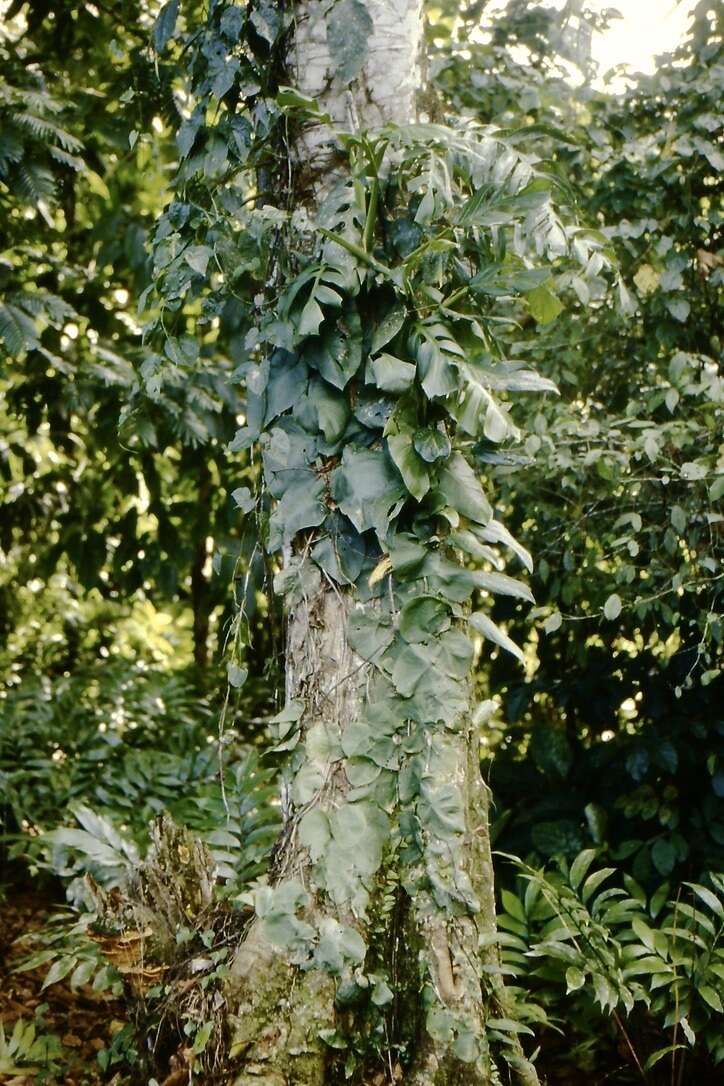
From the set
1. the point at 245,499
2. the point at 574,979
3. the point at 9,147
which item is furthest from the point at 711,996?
the point at 9,147

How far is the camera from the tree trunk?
159 cm

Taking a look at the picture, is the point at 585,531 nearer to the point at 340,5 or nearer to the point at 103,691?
the point at 340,5

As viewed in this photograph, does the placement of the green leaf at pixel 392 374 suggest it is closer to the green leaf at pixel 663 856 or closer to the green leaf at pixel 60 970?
the green leaf at pixel 60 970

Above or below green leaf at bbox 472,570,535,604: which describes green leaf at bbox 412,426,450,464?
above

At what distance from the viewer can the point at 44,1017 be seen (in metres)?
2.42

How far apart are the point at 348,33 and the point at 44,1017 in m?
2.48

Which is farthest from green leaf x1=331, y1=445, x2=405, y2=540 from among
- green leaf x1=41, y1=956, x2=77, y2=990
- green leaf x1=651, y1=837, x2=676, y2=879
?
green leaf x1=651, y1=837, x2=676, y2=879

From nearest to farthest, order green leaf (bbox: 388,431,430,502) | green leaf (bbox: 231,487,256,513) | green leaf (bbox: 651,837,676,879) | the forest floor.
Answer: green leaf (bbox: 388,431,430,502), green leaf (bbox: 231,487,256,513), the forest floor, green leaf (bbox: 651,837,676,879)

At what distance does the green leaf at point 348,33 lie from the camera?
1.68 metres

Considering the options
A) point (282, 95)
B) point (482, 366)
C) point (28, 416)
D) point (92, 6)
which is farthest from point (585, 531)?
point (92, 6)

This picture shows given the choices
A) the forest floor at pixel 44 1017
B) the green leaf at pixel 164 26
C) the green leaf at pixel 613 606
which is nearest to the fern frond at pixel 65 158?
the green leaf at pixel 164 26

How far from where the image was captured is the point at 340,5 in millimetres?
1681

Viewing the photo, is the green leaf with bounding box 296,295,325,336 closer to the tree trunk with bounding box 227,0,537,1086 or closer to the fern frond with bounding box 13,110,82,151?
the tree trunk with bounding box 227,0,537,1086

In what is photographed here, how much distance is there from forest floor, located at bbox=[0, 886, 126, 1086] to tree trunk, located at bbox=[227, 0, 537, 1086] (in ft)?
1.96
